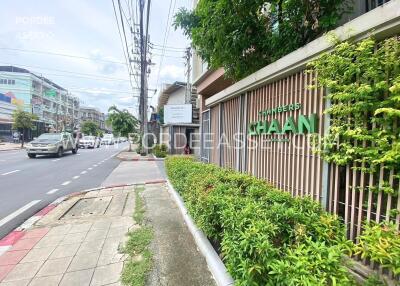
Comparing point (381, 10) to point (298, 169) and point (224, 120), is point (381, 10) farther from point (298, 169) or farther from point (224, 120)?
point (224, 120)

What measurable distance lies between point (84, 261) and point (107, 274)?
0.57 metres

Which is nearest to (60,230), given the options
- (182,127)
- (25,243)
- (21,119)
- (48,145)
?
(25,243)

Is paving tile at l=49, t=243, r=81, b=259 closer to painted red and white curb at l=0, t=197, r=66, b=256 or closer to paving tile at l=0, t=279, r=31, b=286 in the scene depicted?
paving tile at l=0, t=279, r=31, b=286

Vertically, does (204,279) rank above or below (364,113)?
below

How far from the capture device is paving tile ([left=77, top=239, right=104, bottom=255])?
12.2 feet

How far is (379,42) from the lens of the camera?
247 centimetres

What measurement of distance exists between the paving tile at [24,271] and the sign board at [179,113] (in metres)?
18.5

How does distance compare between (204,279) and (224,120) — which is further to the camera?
(224,120)

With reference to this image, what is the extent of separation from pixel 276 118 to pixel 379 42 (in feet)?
6.00

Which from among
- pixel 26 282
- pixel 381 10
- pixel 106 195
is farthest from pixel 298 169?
pixel 106 195

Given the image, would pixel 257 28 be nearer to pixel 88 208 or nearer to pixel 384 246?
pixel 384 246

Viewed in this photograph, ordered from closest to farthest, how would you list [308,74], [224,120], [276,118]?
1. [308,74]
2. [276,118]
3. [224,120]

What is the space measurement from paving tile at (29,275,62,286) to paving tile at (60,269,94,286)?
2.8 inches

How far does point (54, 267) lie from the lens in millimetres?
3273
